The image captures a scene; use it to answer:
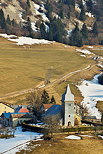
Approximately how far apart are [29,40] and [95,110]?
90092mm

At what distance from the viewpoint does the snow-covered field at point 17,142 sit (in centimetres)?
4591

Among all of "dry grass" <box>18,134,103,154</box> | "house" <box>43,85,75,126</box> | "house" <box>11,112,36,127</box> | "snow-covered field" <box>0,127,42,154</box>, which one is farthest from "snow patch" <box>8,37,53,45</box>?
"dry grass" <box>18,134,103,154</box>

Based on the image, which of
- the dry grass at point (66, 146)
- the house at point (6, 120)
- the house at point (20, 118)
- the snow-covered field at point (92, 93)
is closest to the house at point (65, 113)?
the house at point (20, 118)

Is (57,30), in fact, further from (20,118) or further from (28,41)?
(20,118)

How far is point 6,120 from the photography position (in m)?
63.3

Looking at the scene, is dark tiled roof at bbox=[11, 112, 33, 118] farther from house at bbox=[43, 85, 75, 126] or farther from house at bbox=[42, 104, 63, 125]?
house at bbox=[43, 85, 75, 126]

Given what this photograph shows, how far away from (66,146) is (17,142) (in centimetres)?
651

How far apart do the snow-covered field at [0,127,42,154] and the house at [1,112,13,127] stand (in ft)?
23.5

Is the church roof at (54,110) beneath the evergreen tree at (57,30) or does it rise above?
beneath

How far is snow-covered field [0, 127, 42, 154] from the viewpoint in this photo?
1807 inches

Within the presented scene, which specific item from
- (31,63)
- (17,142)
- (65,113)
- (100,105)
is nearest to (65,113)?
(65,113)

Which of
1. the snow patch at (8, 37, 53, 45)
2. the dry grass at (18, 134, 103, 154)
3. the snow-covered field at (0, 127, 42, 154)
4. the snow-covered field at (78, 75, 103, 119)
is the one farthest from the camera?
the snow patch at (8, 37, 53, 45)

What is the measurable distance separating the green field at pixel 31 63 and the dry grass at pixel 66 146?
130ft

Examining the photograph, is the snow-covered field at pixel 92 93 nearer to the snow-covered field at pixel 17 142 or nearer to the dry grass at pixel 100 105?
the dry grass at pixel 100 105
